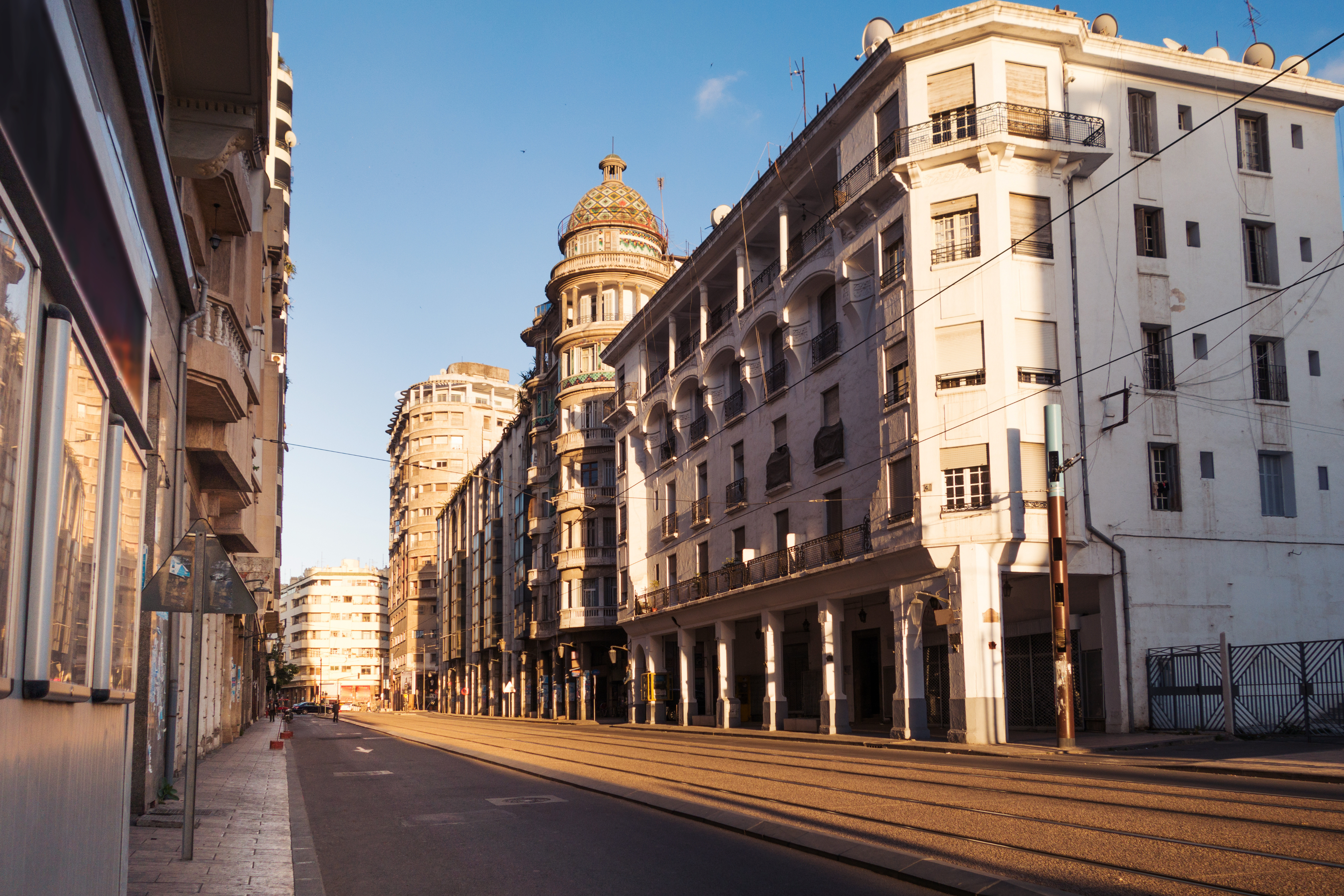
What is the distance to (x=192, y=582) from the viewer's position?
9266 mm

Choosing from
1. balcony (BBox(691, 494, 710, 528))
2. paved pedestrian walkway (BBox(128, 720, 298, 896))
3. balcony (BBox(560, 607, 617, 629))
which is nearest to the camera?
paved pedestrian walkway (BBox(128, 720, 298, 896))

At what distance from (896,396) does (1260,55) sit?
16.1 m

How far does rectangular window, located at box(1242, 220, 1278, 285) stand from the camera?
3316cm

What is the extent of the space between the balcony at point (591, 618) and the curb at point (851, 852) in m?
45.7

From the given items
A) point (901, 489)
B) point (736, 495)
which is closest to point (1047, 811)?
point (901, 489)

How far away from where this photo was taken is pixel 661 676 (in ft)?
171

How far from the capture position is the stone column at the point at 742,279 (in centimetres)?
4316

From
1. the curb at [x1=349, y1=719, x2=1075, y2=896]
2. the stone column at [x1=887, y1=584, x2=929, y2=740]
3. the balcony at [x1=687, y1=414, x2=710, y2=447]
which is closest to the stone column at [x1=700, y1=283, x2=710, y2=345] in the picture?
the balcony at [x1=687, y1=414, x2=710, y2=447]

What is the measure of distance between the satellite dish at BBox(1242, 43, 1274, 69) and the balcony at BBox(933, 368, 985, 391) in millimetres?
14745

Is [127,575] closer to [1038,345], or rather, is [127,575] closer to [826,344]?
[1038,345]

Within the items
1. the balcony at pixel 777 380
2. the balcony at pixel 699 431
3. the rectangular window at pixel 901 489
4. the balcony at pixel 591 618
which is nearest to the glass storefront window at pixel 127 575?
the rectangular window at pixel 901 489

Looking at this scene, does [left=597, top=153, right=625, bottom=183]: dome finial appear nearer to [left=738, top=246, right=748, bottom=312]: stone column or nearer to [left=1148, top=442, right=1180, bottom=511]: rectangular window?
[left=738, top=246, right=748, bottom=312]: stone column

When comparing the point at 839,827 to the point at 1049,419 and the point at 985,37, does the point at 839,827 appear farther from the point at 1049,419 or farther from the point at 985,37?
the point at 985,37

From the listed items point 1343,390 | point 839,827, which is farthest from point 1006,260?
point 839,827
